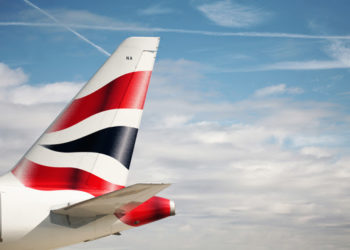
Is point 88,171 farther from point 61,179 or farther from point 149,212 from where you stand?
point 149,212

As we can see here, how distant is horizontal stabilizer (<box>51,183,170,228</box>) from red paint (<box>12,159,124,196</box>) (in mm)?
1789

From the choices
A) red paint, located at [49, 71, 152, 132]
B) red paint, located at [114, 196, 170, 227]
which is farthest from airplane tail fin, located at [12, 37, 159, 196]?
red paint, located at [114, 196, 170, 227]

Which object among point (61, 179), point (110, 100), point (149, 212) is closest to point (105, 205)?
point (149, 212)

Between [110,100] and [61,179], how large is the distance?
3.59 m

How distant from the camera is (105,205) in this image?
44.9ft

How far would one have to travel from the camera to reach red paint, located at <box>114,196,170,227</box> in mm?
15320

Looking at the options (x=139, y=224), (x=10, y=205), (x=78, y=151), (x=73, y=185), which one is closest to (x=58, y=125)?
(x=78, y=151)

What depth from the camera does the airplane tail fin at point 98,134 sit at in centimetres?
1669

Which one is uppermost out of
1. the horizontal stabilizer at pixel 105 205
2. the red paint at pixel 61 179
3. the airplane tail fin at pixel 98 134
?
the airplane tail fin at pixel 98 134

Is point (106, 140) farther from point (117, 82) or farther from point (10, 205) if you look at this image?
point (10, 205)

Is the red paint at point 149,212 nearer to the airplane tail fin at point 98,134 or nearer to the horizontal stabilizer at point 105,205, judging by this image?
the horizontal stabilizer at point 105,205

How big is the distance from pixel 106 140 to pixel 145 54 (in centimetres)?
404

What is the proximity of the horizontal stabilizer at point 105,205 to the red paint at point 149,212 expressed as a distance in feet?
1.88

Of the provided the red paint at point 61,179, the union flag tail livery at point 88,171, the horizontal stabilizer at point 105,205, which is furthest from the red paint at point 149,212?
the red paint at point 61,179
